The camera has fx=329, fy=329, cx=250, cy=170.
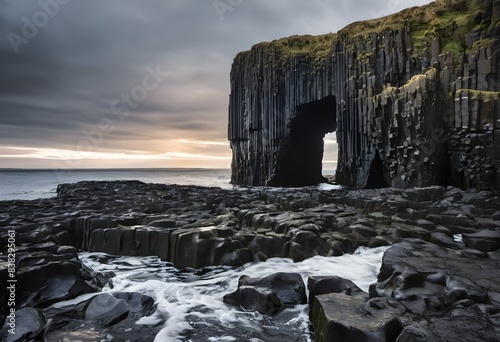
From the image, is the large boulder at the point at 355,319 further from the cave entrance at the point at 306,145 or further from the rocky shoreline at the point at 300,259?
the cave entrance at the point at 306,145

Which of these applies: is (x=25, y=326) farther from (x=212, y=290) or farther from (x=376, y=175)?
(x=376, y=175)

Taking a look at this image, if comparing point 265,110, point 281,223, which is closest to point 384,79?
point 265,110

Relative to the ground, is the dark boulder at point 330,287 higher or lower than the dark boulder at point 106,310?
higher

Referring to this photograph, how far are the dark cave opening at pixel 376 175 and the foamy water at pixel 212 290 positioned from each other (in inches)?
761

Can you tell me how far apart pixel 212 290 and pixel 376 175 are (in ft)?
78.3

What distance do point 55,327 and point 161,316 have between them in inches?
55.1

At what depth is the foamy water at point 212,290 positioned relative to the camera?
4480 millimetres

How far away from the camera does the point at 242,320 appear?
4.82m

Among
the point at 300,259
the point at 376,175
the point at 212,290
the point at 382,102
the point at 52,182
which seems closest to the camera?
the point at 212,290

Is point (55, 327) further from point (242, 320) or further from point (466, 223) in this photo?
point (466, 223)

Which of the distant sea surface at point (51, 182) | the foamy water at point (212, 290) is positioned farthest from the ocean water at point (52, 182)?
the foamy water at point (212, 290)

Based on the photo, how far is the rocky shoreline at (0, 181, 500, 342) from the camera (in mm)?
3947

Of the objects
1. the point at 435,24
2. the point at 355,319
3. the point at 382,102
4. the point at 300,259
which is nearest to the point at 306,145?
the point at 382,102

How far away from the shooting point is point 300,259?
7.61 meters
